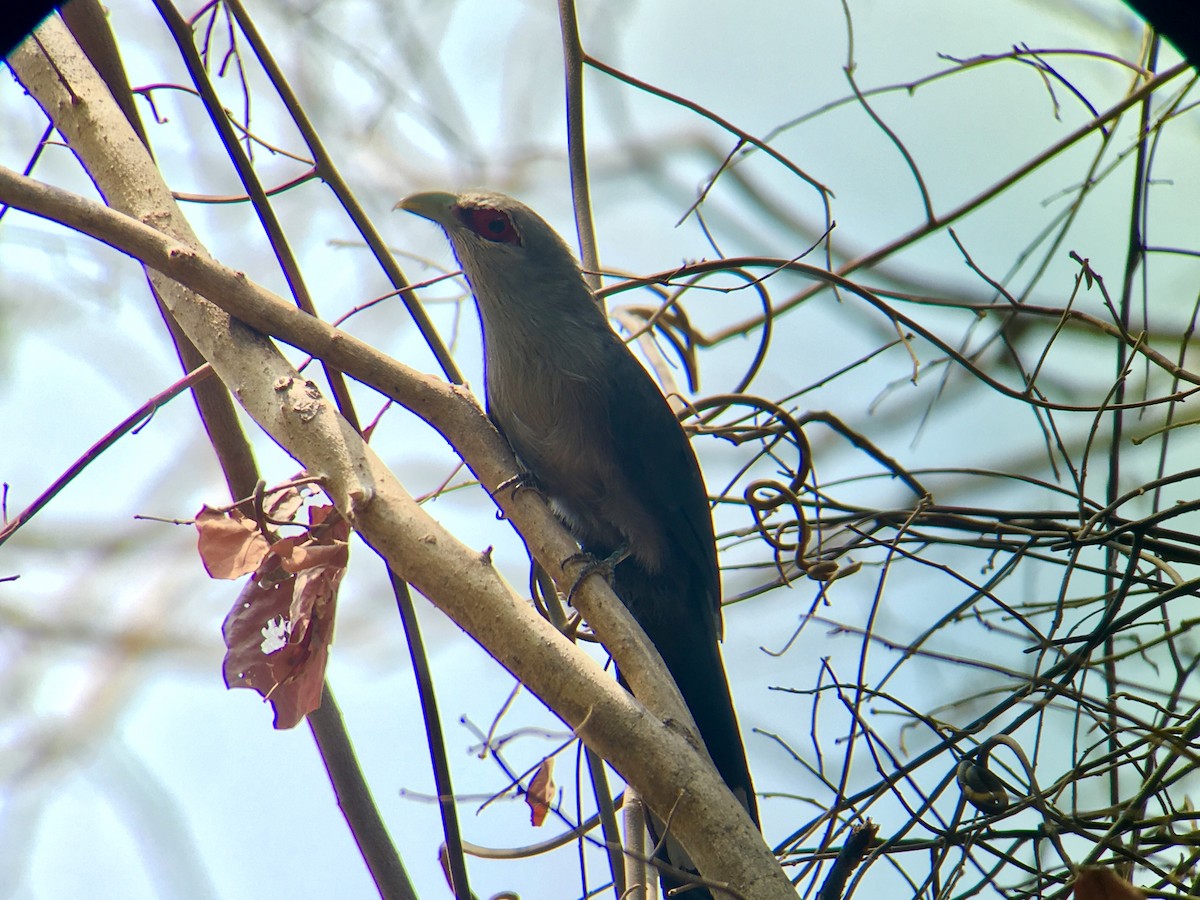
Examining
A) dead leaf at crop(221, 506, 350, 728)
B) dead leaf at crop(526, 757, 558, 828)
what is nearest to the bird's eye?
dead leaf at crop(221, 506, 350, 728)

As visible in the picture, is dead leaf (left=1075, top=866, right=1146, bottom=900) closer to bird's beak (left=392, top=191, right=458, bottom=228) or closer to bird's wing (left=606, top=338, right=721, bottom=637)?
bird's wing (left=606, top=338, right=721, bottom=637)

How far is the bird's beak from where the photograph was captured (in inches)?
133

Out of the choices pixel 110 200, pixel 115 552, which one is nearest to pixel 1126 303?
pixel 110 200

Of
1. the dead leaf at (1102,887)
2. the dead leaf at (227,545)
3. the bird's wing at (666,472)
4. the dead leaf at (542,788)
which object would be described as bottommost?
the dead leaf at (1102,887)

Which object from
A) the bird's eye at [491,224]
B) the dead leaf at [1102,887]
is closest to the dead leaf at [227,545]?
the bird's eye at [491,224]

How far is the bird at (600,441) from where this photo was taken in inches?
121

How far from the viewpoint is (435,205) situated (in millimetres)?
3385

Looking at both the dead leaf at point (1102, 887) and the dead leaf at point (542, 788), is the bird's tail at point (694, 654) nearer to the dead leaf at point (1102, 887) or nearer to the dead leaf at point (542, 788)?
the dead leaf at point (542, 788)

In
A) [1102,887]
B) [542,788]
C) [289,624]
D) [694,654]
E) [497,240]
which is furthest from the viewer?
[497,240]

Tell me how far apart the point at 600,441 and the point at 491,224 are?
2.92ft

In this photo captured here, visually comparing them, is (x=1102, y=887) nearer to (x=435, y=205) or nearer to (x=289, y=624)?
(x=289, y=624)

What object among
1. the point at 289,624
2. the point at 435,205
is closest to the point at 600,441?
the point at 435,205

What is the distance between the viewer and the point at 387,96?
482 centimetres

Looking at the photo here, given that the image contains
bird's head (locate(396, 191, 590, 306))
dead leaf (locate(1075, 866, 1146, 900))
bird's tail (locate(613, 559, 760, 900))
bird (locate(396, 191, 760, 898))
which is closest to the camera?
dead leaf (locate(1075, 866, 1146, 900))
